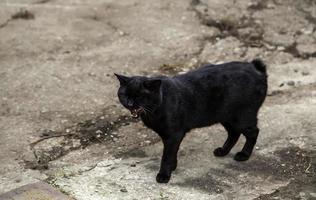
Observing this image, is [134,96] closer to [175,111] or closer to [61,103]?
[175,111]

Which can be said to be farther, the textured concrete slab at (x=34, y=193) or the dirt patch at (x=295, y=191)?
the dirt patch at (x=295, y=191)

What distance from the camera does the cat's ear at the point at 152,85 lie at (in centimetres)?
394

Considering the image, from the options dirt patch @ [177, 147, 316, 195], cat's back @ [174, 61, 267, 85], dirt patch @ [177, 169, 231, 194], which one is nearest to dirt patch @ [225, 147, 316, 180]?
dirt patch @ [177, 147, 316, 195]

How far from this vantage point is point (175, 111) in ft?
13.9

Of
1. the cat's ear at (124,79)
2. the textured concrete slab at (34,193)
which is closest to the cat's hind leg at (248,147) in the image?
the cat's ear at (124,79)

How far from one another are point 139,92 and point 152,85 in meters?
0.10

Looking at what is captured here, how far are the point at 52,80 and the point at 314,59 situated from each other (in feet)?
8.60

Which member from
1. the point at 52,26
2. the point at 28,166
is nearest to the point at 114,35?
the point at 52,26

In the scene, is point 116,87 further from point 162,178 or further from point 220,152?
point 162,178

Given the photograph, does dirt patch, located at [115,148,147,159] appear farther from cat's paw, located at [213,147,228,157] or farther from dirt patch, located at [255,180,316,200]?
dirt patch, located at [255,180,316,200]

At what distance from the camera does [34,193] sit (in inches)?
159

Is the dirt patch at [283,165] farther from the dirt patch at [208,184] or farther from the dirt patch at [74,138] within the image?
the dirt patch at [74,138]

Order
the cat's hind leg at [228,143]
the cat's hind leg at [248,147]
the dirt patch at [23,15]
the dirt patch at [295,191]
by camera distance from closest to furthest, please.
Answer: the dirt patch at [295,191]
the cat's hind leg at [248,147]
the cat's hind leg at [228,143]
the dirt patch at [23,15]

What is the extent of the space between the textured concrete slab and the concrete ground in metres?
0.11
